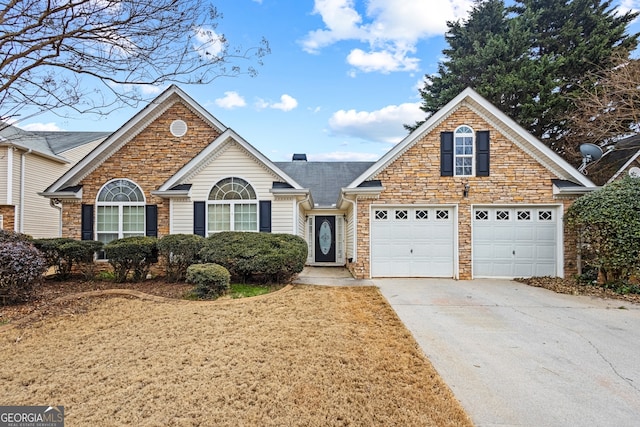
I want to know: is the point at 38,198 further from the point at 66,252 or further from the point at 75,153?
the point at 66,252

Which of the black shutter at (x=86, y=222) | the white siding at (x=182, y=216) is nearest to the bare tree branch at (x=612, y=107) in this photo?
the white siding at (x=182, y=216)

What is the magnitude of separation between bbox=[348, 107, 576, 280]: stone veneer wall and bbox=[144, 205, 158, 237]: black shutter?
6.67m

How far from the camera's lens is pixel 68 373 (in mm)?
3953

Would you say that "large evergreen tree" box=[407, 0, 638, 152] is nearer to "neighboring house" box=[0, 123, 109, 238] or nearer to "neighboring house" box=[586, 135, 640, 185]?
"neighboring house" box=[586, 135, 640, 185]

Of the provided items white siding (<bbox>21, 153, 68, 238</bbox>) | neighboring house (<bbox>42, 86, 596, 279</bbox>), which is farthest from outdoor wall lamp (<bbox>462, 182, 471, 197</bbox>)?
white siding (<bbox>21, 153, 68, 238</bbox>)

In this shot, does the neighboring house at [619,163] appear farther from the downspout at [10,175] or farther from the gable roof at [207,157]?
the downspout at [10,175]

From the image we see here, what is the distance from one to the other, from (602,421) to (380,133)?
27.0 meters

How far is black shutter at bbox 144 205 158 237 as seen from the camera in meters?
11.4

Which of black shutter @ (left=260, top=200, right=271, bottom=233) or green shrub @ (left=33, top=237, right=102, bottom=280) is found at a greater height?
black shutter @ (left=260, top=200, right=271, bottom=233)

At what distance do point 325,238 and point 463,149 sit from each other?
7044 millimetres

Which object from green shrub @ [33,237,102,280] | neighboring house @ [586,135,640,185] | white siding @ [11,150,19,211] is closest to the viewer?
green shrub @ [33,237,102,280]

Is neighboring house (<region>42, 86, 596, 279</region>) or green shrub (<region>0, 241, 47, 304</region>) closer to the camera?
green shrub (<region>0, 241, 47, 304</region>)

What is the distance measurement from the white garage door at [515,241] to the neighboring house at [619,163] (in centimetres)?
441

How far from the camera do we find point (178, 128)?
12.1 metres
